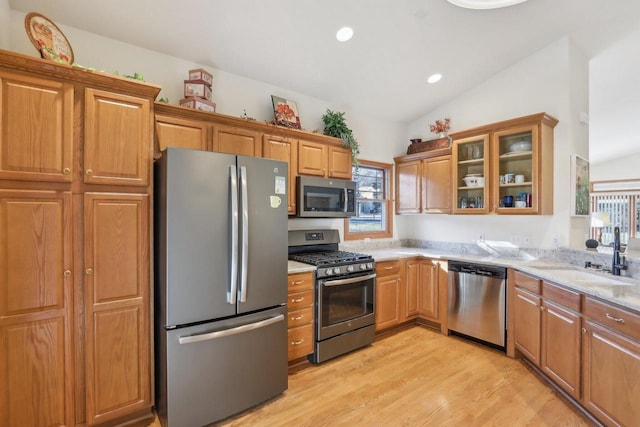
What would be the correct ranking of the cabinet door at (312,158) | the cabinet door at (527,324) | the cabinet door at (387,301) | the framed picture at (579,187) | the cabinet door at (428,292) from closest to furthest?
1. the cabinet door at (527,324)
2. the framed picture at (579,187)
3. the cabinet door at (312,158)
4. the cabinet door at (387,301)
5. the cabinet door at (428,292)

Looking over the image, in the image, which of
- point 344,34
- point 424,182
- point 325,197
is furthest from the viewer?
point 424,182

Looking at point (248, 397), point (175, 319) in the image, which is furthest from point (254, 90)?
point (248, 397)

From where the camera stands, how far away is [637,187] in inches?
286

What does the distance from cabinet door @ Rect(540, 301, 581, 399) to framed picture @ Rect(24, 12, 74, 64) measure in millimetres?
3887

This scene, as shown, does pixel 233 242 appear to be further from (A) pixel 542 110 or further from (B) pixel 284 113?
(A) pixel 542 110

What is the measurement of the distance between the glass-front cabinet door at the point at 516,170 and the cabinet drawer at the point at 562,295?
3.02 feet

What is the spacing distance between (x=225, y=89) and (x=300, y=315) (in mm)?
2340

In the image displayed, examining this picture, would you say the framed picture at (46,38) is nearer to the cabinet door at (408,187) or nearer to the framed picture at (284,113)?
the framed picture at (284,113)

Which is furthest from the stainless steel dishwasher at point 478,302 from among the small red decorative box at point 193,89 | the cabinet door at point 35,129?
the cabinet door at point 35,129

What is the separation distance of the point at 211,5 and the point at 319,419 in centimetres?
318

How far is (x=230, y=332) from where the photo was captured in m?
2.09

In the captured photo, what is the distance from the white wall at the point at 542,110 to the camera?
3160mm

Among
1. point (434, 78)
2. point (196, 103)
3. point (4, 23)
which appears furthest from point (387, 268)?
point (4, 23)

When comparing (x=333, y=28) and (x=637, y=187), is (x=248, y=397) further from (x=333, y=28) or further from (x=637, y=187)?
(x=637, y=187)
